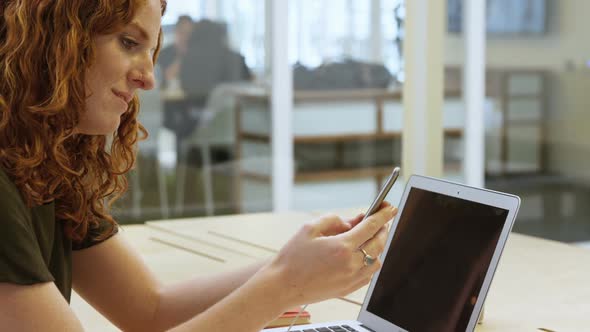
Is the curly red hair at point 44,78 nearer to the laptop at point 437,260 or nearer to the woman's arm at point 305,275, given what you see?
the woman's arm at point 305,275

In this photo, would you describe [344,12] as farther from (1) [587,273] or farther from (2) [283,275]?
(2) [283,275]

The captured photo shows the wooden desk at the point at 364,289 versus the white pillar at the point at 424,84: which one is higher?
the white pillar at the point at 424,84

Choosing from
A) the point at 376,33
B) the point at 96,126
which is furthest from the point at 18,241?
the point at 376,33

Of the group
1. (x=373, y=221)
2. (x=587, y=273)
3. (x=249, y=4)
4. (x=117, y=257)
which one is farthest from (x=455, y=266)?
(x=249, y=4)

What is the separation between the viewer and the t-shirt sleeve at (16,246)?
1.12 meters

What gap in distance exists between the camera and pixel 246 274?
1532mm

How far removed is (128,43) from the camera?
1.27 metres

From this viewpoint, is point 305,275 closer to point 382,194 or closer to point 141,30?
point 382,194

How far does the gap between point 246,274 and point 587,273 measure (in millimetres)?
812

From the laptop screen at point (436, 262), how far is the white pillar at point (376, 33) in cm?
376

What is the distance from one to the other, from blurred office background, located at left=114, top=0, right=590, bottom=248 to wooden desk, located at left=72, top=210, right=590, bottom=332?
213 centimetres

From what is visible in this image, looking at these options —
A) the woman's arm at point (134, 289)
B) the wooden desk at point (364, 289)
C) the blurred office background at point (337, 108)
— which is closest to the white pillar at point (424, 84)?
the blurred office background at point (337, 108)

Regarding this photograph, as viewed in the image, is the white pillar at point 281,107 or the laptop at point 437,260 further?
the white pillar at point 281,107

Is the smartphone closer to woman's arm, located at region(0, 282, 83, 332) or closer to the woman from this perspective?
the woman
